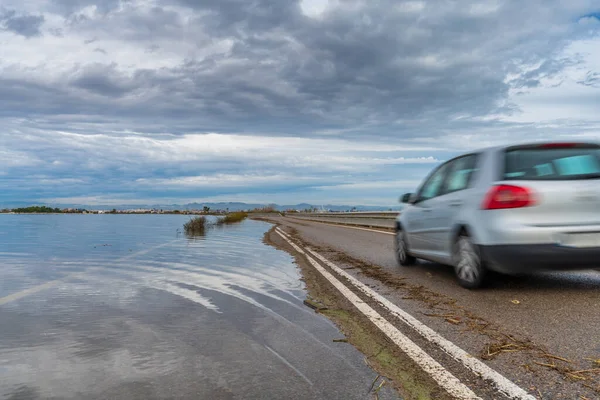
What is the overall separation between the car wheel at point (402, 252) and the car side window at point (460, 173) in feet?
6.53

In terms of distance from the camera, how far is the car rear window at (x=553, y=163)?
18.4 ft

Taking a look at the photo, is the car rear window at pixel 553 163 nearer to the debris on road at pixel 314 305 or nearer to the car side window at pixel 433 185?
the car side window at pixel 433 185

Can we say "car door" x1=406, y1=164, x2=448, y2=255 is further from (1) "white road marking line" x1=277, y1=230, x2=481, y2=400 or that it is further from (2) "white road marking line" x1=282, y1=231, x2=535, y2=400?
(1) "white road marking line" x1=277, y1=230, x2=481, y2=400

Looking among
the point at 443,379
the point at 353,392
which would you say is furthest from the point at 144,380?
the point at 443,379

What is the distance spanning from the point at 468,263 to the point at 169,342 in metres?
3.96

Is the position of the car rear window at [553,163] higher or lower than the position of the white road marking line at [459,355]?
higher

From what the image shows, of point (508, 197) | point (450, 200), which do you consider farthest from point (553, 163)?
point (450, 200)

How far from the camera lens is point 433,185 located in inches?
311

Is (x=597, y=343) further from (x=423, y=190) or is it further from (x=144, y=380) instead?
(x=423, y=190)

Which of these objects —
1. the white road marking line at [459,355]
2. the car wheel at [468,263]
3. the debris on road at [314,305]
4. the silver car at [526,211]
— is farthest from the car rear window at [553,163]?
the debris on road at [314,305]

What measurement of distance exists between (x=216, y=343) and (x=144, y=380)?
3.03 feet

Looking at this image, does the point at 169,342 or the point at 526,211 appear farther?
the point at 526,211

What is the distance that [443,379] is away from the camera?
305cm

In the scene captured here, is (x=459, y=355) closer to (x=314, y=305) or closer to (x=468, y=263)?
(x=314, y=305)
